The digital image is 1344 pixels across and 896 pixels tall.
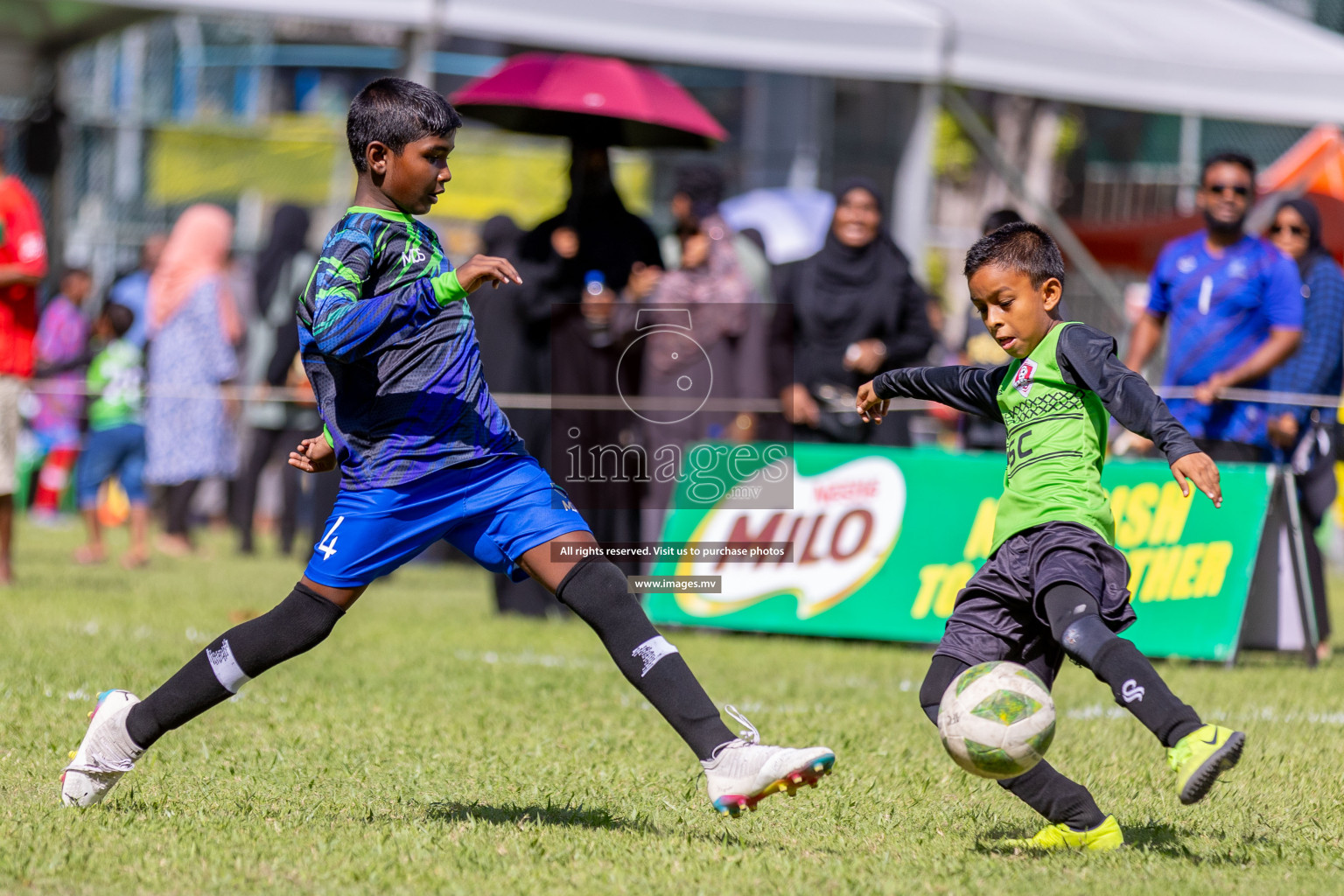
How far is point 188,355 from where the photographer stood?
12695 millimetres

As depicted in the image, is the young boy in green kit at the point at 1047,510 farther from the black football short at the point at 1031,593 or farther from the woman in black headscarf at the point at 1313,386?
the woman in black headscarf at the point at 1313,386

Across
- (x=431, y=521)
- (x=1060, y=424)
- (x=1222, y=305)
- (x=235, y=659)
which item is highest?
(x=1222, y=305)

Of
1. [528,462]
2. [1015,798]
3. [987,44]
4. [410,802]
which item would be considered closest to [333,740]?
[410,802]

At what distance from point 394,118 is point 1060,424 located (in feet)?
6.37

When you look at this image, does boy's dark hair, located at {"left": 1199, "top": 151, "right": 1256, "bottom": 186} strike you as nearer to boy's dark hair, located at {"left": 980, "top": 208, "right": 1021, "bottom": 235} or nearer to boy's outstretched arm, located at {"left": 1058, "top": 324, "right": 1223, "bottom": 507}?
boy's dark hair, located at {"left": 980, "top": 208, "right": 1021, "bottom": 235}

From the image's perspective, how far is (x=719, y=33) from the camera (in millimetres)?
11484

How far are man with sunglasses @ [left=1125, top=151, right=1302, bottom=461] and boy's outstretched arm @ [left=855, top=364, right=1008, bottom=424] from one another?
3736mm

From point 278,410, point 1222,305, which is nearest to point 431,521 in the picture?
point 1222,305

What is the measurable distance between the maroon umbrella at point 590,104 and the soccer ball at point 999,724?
247 inches

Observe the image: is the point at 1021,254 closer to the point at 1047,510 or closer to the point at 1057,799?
the point at 1047,510

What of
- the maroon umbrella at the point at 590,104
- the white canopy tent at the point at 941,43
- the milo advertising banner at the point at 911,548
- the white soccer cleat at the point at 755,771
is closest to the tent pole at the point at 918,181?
the white canopy tent at the point at 941,43

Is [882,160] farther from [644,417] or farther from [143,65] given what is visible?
[644,417]

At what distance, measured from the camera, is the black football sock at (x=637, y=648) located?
4.25m

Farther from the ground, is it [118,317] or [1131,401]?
[1131,401]
